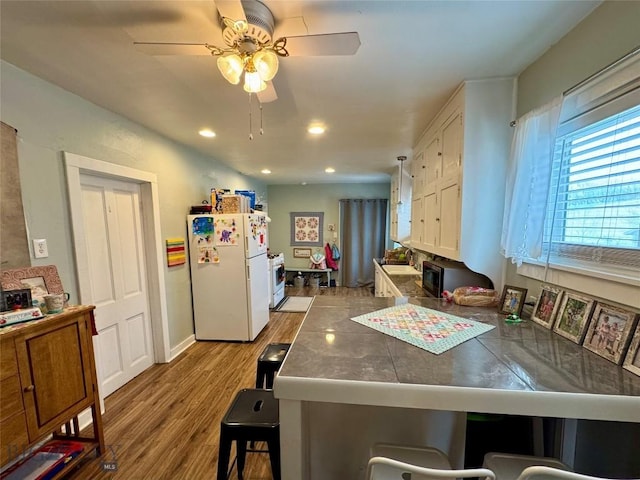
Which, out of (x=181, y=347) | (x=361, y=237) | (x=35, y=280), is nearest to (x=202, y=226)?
(x=181, y=347)

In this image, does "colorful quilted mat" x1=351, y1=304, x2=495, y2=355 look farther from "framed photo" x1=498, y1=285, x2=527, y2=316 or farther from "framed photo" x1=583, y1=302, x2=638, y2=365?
"framed photo" x1=583, y1=302, x2=638, y2=365

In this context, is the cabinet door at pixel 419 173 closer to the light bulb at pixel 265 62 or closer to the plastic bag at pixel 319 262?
the light bulb at pixel 265 62

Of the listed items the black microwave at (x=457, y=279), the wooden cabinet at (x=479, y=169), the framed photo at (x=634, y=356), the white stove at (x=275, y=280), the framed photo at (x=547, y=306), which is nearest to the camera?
the framed photo at (x=634, y=356)

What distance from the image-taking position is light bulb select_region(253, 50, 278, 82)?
1167 millimetres

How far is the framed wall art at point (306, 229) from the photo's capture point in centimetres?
616

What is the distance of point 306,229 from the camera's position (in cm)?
620

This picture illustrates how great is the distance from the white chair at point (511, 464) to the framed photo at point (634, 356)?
1.44 ft

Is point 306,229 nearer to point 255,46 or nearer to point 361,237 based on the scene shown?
point 361,237

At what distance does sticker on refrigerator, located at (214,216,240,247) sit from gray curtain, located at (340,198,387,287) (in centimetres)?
326

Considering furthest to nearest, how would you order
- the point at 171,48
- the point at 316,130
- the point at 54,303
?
the point at 316,130 < the point at 54,303 < the point at 171,48

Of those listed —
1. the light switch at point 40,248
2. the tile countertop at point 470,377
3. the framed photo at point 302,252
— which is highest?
the light switch at point 40,248

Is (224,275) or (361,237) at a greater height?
(361,237)

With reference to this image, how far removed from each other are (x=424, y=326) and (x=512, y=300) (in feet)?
2.04

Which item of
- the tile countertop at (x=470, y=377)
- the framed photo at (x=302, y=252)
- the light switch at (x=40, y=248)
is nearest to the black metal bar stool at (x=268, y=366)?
the tile countertop at (x=470, y=377)
